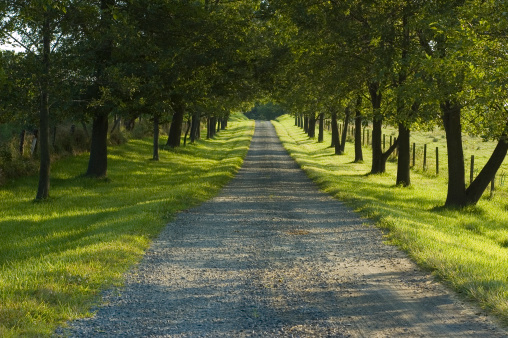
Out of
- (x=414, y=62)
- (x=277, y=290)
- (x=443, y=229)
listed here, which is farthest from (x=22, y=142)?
(x=277, y=290)

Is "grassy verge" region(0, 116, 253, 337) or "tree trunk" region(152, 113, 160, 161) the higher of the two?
"tree trunk" region(152, 113, 160, 161)

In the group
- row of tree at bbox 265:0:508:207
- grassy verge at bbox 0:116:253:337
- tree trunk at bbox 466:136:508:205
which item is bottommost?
grassy verge at bbox 0:116:253:337

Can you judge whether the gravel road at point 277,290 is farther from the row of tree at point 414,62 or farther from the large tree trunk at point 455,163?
the large tree trunk at point 455,163

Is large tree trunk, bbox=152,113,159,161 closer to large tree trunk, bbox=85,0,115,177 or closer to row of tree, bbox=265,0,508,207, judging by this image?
large tree trunk, bbox=85,0,115,177

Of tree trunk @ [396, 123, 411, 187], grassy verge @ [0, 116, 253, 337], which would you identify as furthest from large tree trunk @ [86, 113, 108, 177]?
tree trunk @ [396, 123, 411, 187]

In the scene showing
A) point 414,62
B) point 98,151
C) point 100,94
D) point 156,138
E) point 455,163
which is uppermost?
point 414,62

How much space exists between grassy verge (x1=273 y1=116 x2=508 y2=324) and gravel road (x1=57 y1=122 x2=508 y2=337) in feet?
1.05

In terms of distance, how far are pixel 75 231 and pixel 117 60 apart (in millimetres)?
9107

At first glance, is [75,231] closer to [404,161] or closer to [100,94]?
[100,94]

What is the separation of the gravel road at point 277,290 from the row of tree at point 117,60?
721 cm

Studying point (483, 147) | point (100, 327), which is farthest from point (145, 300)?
point (483, 147)

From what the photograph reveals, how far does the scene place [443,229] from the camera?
1219 cm

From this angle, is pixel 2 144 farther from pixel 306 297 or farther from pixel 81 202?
pixel 306 297

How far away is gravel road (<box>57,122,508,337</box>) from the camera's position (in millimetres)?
5562
